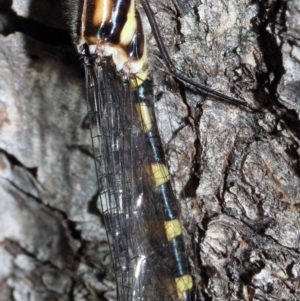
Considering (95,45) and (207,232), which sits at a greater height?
(95,45)

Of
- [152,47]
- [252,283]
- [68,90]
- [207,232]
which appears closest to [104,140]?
[68,90]

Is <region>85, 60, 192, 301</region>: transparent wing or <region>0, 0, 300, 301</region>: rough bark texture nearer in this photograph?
<region>0, 0, 300, 301</region>: rough bark texture

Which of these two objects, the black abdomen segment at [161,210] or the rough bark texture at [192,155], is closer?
the rough bark texture at [192,155]

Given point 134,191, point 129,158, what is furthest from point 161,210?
point 129,158

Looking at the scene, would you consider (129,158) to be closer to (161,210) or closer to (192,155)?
(161,210)

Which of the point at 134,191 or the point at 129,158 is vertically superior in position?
the point at 129,158

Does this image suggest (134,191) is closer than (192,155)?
No

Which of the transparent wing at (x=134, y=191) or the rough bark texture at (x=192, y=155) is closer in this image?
the rough bark texture at (x=192, y=155)

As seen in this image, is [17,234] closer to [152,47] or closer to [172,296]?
[172,296]
